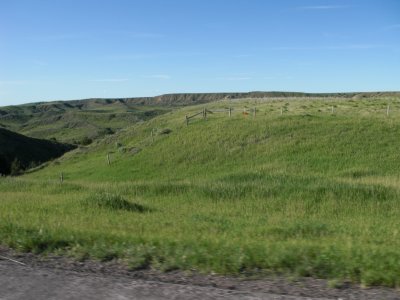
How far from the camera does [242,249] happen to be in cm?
614

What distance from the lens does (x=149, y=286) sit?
16.0 ft

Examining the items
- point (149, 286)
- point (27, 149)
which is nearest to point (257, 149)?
point (149, 286)

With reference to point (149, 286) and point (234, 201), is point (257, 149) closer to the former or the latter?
point (234, 201)

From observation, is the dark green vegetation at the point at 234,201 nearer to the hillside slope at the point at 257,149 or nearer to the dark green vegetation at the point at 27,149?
the hillside slope at the point at 257,149

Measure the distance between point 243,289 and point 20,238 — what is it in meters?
3.31

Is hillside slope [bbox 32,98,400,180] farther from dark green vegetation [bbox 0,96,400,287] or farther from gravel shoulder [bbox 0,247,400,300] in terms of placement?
gravel shoulder [bbox 0,247,400,300]

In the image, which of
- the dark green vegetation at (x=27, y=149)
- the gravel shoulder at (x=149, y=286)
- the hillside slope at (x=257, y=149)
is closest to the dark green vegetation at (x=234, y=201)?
the hillside slope at (x=257, y=149)

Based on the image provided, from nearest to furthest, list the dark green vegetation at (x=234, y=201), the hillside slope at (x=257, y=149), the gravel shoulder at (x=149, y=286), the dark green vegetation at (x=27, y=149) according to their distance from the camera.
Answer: the gravel shoulder at (x=149, y=286) → the dark green vegetation at (x=234, y=201) → the hillside slope at (x=257, y=149) → the dark green vegetation at (x=27, y=149)

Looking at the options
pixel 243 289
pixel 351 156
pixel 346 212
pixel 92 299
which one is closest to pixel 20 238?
pixel 92 299

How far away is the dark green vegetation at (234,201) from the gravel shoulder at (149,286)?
0.24 metres

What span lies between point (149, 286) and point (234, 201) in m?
13.7

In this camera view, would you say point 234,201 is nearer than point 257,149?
Yes

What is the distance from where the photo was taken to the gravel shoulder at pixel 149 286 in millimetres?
4641

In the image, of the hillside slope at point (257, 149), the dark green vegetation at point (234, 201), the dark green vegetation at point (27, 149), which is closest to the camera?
the dark green vegetation at point (234, 201)
